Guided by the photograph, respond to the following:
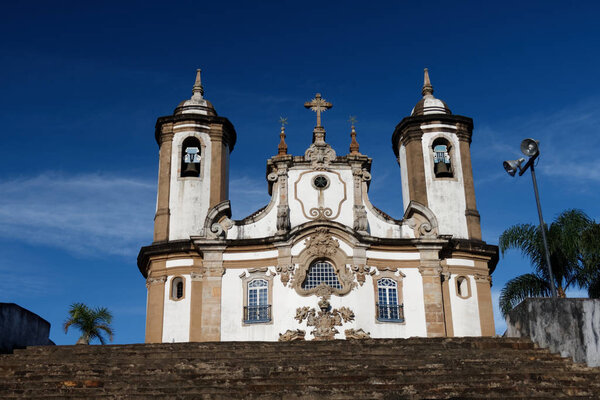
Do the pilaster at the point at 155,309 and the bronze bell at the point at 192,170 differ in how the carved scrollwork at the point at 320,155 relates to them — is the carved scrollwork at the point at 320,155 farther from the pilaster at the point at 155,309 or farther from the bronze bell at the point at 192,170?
the pilaster at the point at 155,309

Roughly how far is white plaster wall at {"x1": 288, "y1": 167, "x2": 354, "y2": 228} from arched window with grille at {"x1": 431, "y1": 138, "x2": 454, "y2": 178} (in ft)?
13.8

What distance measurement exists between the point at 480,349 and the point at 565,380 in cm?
293

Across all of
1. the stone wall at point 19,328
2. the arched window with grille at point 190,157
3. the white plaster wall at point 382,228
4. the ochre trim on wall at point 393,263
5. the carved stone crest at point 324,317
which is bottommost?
the stone wall at point 19,328

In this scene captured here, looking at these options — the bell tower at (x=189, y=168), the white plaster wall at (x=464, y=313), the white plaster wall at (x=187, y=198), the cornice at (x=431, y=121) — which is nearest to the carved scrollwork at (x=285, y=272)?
the bell tower at (x=189, y=168)

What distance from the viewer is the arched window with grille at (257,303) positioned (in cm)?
2698

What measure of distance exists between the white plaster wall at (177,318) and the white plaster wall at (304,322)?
1609 millimetres

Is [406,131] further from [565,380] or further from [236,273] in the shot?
[565,380]

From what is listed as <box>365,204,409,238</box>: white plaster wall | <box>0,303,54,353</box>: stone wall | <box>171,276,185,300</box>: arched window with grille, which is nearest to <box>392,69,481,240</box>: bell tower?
<box>365,204,409,238</box>: white plaster wall

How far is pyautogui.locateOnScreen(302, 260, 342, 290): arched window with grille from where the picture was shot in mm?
27344

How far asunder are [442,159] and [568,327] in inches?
604

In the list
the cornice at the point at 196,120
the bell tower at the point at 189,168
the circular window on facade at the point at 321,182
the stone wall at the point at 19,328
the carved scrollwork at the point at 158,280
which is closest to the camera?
the stone wall at the point at 19,328

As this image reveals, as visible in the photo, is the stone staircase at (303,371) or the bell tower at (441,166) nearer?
the stone staircase at (303,371)

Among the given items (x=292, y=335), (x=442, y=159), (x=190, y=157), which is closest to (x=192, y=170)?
(x=190, y=157)

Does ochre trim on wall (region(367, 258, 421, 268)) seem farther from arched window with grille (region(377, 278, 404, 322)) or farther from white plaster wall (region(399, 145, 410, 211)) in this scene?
white plaster wall (region(399, 145, 410, 211))
